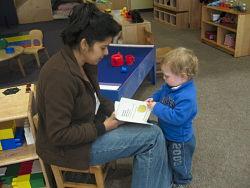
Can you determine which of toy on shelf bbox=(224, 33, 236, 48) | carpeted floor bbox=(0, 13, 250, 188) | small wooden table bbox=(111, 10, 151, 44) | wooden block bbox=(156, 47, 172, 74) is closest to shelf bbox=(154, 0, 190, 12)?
carpeted floor bbox=(0, 13, 250, 188)

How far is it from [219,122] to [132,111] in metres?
1.09

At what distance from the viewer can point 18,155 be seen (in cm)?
148

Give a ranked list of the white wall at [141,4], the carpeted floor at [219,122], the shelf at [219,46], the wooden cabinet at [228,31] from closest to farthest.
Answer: the carpeted floor at [219,122] → the wooden cabinet at [228,31] → the shelf at [219,46] → the white wall at [141,4]

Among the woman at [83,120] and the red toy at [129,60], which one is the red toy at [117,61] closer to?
the red toy at [129,60]

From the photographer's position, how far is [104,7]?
410 centimetres

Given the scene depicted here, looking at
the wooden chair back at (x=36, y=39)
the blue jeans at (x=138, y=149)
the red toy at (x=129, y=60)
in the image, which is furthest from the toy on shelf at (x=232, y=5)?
the blue jeans at (x=138, y=149)

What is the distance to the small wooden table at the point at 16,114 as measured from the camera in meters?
1.37

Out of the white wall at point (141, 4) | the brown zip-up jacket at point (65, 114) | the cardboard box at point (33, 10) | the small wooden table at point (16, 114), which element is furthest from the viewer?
the white wall at point (141, 4)

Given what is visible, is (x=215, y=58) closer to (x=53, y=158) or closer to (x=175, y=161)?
(x=175, y=161)

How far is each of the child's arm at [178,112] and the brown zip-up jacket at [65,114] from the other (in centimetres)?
30

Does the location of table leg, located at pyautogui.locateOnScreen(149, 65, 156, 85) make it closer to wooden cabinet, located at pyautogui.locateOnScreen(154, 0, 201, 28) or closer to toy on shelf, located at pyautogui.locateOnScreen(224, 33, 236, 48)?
toy on shelf, located at pyautogui.locateOnScreen(224, 33, 236, 48)

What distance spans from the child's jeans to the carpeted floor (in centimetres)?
14

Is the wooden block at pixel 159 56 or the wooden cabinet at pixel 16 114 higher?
the wooden cabinet at pixel 16 114

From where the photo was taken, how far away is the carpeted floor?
1701 mm
